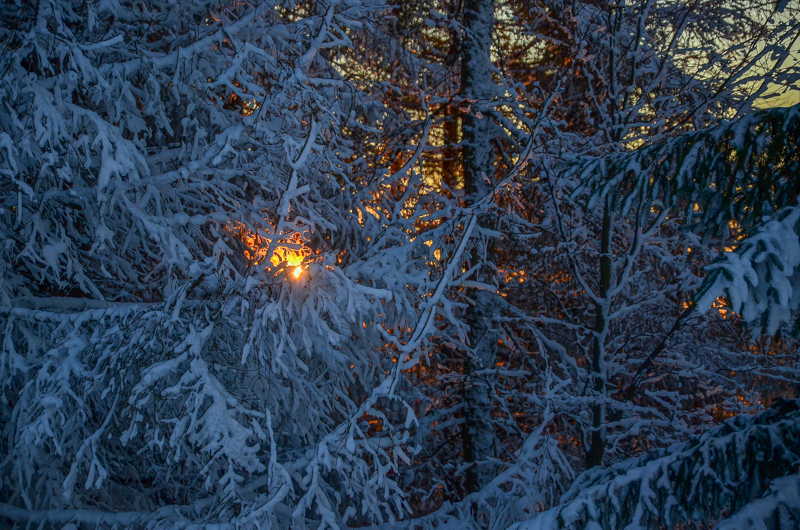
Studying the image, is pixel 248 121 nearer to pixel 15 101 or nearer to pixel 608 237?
pixel 15 101

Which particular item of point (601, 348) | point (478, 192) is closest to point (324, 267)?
point (478, 192)

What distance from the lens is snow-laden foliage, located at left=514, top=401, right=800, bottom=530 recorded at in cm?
177

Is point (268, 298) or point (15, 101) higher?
point (15, 101)

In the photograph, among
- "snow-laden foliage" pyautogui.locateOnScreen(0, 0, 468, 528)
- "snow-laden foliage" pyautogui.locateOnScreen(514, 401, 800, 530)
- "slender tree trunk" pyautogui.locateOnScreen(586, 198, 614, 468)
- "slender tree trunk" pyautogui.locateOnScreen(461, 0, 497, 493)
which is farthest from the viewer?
"slender tree trunk" pyautogui.locateOnScreen(461, 0, 497, 493)

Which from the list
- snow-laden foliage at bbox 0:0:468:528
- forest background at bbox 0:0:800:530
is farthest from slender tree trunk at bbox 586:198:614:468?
snow-laden foliage at bbox 0:0:468:528

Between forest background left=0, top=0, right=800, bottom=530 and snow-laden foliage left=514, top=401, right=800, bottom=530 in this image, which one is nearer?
snow-laden foliage left=514, top=401, right=800, bottom=530

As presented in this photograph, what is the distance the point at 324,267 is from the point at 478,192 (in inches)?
99.8

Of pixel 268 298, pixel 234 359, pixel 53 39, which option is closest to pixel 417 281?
pixel 268 298

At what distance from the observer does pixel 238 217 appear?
443 cm

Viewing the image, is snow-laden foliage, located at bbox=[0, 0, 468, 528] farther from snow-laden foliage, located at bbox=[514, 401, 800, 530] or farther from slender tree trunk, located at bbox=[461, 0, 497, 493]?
snow-laden foliage, located at bbox=[514, 401, 800, 530]

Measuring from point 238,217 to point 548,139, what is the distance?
Answer: 3.27m

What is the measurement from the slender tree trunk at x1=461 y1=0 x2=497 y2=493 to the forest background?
0.03m

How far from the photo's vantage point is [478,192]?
5.54 meters

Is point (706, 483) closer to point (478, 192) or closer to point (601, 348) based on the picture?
point (601, 348)
